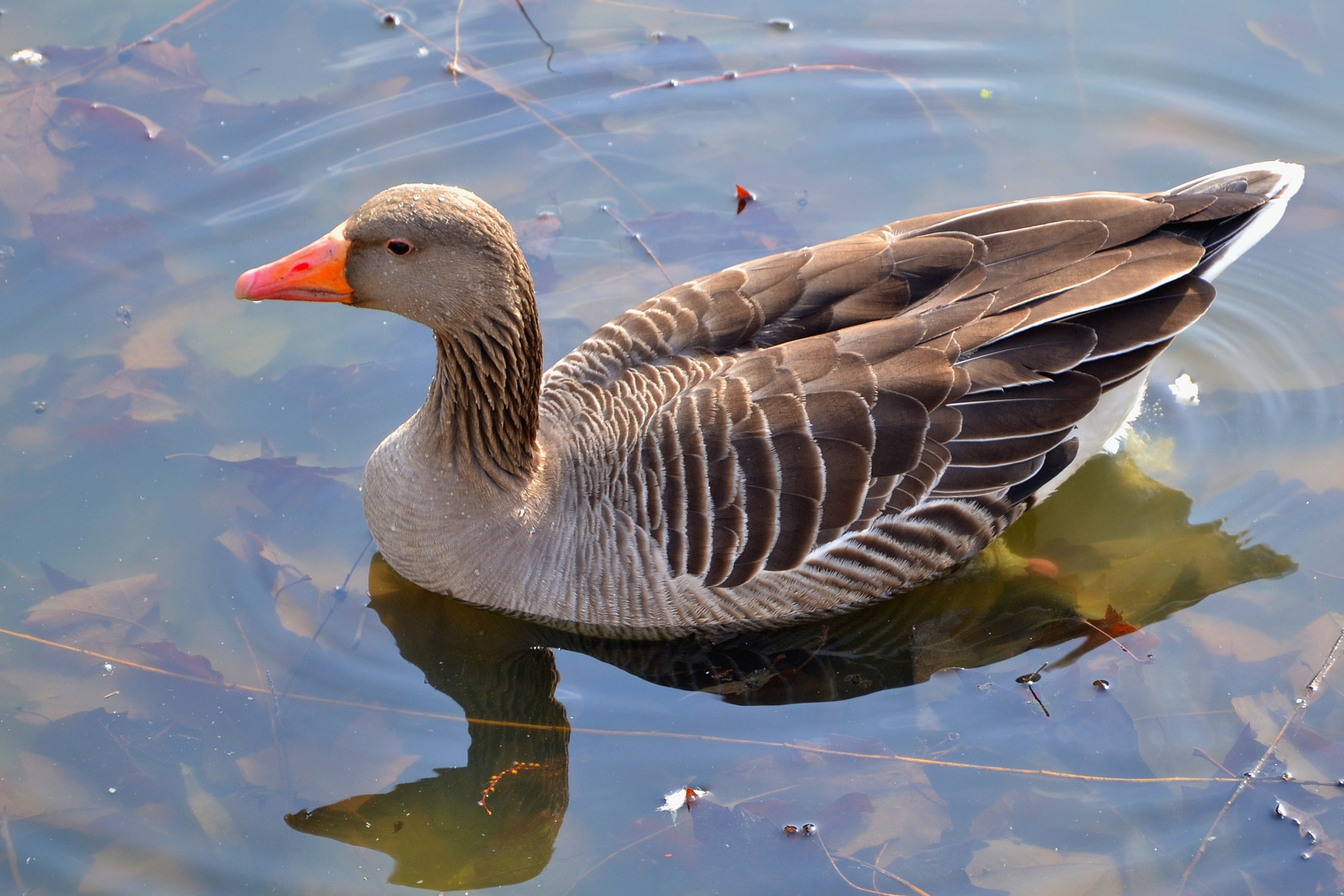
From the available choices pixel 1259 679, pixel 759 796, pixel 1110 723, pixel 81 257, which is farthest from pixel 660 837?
pixel 81 257

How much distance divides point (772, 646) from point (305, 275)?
2943 mm

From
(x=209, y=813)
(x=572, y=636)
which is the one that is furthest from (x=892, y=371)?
(x=209, y=813)

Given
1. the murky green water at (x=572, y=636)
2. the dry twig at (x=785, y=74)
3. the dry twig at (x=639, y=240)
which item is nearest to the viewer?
the murky green water at (x=572, y=636)

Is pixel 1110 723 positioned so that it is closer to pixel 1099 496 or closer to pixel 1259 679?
pixel 1259 679

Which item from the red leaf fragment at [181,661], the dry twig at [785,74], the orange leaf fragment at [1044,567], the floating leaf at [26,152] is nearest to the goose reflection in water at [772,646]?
the orange leaf fragment at [1044,567]

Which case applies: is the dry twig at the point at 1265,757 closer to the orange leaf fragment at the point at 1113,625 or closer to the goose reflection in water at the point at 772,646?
the goose reflection in water at the point at 772,646

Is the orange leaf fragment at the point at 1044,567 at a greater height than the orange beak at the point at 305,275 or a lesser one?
lesser

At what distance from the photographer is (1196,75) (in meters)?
9.45

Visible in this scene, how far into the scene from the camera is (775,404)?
586cm

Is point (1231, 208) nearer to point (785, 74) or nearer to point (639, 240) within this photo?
point (639, 240)

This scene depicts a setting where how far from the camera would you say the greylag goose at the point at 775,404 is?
5844mm

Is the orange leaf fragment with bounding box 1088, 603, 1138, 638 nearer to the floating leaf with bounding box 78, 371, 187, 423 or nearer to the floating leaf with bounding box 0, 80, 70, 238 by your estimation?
the floating leaf with bounding box 78, 371, 187, 423

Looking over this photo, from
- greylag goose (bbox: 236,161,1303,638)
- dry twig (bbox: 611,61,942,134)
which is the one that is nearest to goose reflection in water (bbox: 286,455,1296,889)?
greylag goose (bbox: 236,161,1303,638)

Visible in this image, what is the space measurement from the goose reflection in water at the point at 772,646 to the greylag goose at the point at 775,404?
24cm
